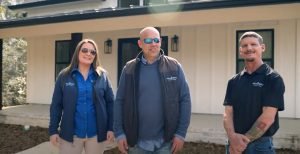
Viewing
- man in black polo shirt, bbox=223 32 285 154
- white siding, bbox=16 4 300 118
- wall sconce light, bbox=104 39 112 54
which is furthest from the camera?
wall sconce light, bbox=104 39 112 54

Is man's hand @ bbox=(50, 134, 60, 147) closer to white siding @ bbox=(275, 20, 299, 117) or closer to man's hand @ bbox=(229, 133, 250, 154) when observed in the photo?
man's hand @ bbox=(229, 133, 250, 154)

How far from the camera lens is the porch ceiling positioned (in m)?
6.19

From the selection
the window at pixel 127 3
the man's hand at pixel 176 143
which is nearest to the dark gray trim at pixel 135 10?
the window at pixel 127 3

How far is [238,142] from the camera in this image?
2.86m

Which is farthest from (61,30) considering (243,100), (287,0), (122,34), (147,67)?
(243,100)

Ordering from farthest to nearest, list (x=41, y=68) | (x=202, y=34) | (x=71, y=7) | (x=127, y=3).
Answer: (x=71, y=7) → (x=41, y=68) → (x=127, y=3) → (x=202, y=34)

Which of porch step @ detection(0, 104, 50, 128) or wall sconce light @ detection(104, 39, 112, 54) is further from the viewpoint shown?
wall sconce light @ detection(104, 39, 112, 54)

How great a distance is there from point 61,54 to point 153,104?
8.70 metres

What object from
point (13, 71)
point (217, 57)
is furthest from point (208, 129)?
point (13, 71)

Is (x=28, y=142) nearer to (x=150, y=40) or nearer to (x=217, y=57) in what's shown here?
(x=217, y=57)

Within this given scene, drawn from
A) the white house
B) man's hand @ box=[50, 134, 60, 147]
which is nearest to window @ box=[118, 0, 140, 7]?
the white house

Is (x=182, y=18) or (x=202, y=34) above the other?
(x=182, y=18)

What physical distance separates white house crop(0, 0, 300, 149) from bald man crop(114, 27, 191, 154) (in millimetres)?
3588

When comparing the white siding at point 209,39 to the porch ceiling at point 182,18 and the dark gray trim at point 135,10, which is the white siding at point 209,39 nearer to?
the porch ceiling at point 182,18
